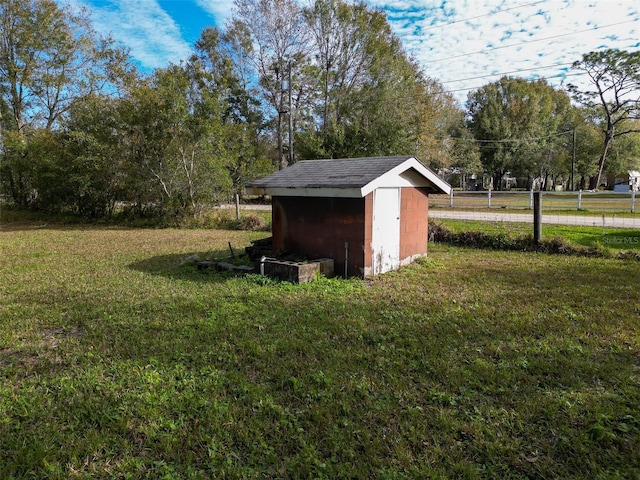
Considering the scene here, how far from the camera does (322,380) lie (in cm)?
329

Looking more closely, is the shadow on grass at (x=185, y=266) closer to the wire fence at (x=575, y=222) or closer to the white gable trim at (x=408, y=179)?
the white gable trim at (x=408, y=179)

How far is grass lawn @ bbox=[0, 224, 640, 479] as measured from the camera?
2408mm

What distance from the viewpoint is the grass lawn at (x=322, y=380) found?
7.90 feet

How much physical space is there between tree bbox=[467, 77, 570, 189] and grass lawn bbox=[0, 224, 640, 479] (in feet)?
116

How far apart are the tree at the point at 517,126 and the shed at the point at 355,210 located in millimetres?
33940

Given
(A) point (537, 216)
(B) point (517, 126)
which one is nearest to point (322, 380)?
(A) point (537, 216)

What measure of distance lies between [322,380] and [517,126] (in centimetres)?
4082

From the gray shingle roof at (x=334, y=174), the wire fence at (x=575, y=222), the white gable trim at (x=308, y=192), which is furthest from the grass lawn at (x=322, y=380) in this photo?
the wire fence at (x=575, y=222)

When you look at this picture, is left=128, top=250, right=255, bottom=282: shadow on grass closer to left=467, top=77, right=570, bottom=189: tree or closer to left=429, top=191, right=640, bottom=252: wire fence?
left=429, top=191, right=640, bottom=252: wire fence

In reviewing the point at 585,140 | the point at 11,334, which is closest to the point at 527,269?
the point at 11,334

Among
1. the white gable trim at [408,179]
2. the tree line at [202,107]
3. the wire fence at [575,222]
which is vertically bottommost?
the wire fence at [575,222]

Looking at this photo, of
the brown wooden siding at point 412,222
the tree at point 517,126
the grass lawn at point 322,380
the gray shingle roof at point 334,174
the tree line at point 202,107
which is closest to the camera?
the grass lawn at point 322,380

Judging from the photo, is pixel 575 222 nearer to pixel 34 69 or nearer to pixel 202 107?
pixel 202 107

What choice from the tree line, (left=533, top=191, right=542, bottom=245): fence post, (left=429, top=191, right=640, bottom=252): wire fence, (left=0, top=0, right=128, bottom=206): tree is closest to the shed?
(left=533, top=191, right=542, bottom=245): fence post
